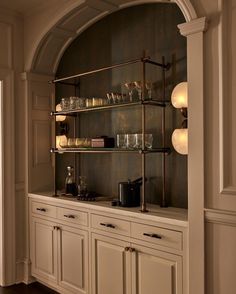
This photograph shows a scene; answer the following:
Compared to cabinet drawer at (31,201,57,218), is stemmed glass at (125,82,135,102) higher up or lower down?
higher up

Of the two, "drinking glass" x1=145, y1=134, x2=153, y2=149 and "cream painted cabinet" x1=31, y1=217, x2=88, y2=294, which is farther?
"cream painted cabinet" x1=31, y1=217, x2=88, y2=294

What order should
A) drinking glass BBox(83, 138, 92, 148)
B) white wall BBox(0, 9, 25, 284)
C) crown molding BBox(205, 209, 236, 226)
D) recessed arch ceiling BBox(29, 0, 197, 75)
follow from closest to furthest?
1. crown molding BBox(205, 209, 236, 226)
2. recessed arch ceiling BBox(29, 0, 197, 75)
3. drinking glass BBox(83, 138, 92, 148)
4. white wall BBox(0, 9, 25, 284)

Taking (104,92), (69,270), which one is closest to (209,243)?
(69,270)

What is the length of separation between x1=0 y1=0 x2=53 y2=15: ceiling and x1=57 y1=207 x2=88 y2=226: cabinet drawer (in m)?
2.06

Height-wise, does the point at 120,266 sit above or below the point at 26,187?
below

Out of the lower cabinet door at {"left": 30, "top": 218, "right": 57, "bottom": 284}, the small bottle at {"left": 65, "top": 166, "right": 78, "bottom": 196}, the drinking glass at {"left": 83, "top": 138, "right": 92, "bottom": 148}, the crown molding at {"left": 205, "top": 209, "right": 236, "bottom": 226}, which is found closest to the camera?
the crown molding at {"left": 205, "top": 209, "right": 236, "bottom": 226}

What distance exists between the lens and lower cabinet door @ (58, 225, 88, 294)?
2881 millimetres

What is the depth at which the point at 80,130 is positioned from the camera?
11.7ft

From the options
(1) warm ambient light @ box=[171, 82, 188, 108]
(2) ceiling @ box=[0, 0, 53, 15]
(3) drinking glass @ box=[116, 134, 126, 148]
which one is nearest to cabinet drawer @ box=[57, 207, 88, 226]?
(3) drinking glass @ box=[116, 134, 126, 148]

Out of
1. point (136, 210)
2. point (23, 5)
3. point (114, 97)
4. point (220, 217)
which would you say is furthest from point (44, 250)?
point (23, 5)

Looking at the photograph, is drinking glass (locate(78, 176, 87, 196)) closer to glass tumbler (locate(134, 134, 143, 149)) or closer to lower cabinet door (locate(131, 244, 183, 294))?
glass tumbler (locate(134, 134, 143, 149))

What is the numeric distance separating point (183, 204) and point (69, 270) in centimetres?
126

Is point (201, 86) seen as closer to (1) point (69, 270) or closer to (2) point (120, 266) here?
(2) point (120, 266)

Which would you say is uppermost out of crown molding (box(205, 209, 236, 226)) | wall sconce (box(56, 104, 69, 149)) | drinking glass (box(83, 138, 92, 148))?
wall sconce (box(56, 104, 69, 149))
